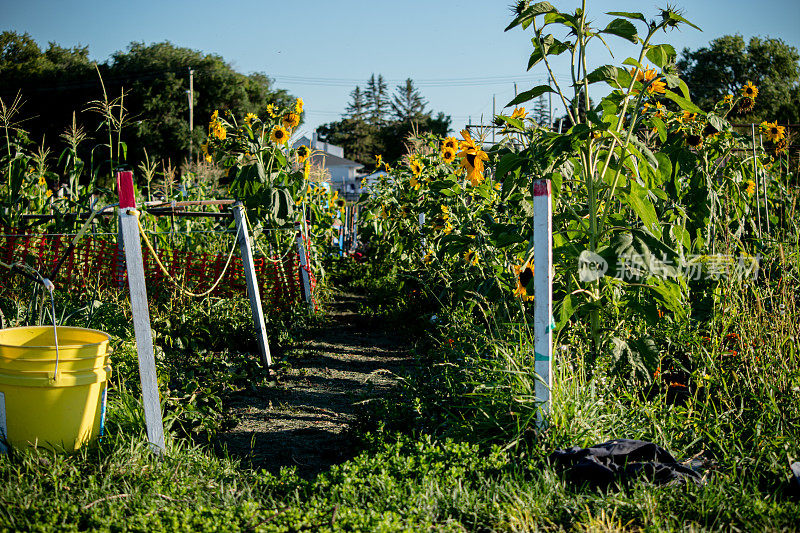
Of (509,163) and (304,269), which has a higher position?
(509,163)

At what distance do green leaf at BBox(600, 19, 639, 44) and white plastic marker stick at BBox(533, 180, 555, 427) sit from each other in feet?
2.87

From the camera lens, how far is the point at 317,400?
3740mm

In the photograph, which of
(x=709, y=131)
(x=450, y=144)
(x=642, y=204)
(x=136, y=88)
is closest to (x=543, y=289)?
(x=642, y=204)

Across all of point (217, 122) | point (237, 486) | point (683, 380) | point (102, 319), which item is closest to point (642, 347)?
point (683, 380)

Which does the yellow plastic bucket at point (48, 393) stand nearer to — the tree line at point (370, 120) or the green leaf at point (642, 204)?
the green leaf at point (642, 204)

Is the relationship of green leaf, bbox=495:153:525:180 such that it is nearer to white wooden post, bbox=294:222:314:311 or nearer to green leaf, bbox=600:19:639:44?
green leaf, bbox=600:19:639:44

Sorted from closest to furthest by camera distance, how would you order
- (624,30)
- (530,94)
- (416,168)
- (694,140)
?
(624,30) → (530,94) → (694,140) → (416,168)

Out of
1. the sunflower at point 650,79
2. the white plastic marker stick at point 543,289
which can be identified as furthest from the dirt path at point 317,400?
the sunflower at point 650,79

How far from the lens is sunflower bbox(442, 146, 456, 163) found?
570 centimetres

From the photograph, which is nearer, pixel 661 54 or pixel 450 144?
pixel 661 54

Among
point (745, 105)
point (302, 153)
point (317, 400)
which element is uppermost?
point (745, 105)

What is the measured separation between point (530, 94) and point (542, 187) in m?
0.69

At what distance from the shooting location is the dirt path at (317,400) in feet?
9.71

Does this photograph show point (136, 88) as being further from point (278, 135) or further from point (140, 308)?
point (140, 308)
